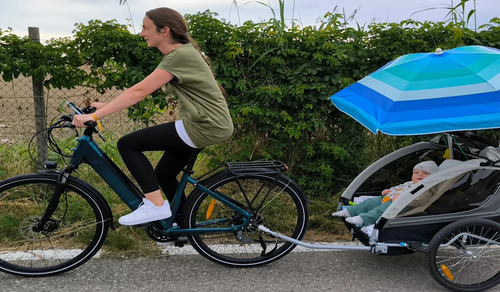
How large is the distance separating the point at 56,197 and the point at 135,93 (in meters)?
0.99

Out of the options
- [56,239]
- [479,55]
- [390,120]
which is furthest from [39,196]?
[479,55]

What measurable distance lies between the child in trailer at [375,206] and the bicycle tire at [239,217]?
13.9 inches

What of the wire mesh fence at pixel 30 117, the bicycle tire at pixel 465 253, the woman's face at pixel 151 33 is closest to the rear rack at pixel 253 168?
the woman's face at pixel 151 33

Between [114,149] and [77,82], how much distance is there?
2.71ft

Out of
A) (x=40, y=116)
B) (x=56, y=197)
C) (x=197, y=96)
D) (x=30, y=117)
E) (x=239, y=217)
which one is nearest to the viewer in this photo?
(x=197, y=96)

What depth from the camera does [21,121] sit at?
4.81m

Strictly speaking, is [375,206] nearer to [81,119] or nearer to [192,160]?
[192,160]

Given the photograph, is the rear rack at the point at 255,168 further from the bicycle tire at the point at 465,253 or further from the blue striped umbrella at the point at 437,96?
the bicycle tire at the point at 465,253

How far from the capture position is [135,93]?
2.77m

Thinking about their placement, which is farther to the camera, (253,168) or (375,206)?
(375,206)

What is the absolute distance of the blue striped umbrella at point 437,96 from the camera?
268 centimetres

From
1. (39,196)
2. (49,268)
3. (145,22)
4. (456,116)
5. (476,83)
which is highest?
(145,22)

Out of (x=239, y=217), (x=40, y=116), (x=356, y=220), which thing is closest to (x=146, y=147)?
(x=239, y=217)

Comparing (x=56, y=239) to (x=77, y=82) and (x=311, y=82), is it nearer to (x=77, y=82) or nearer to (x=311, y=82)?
(x=77, y=82)
